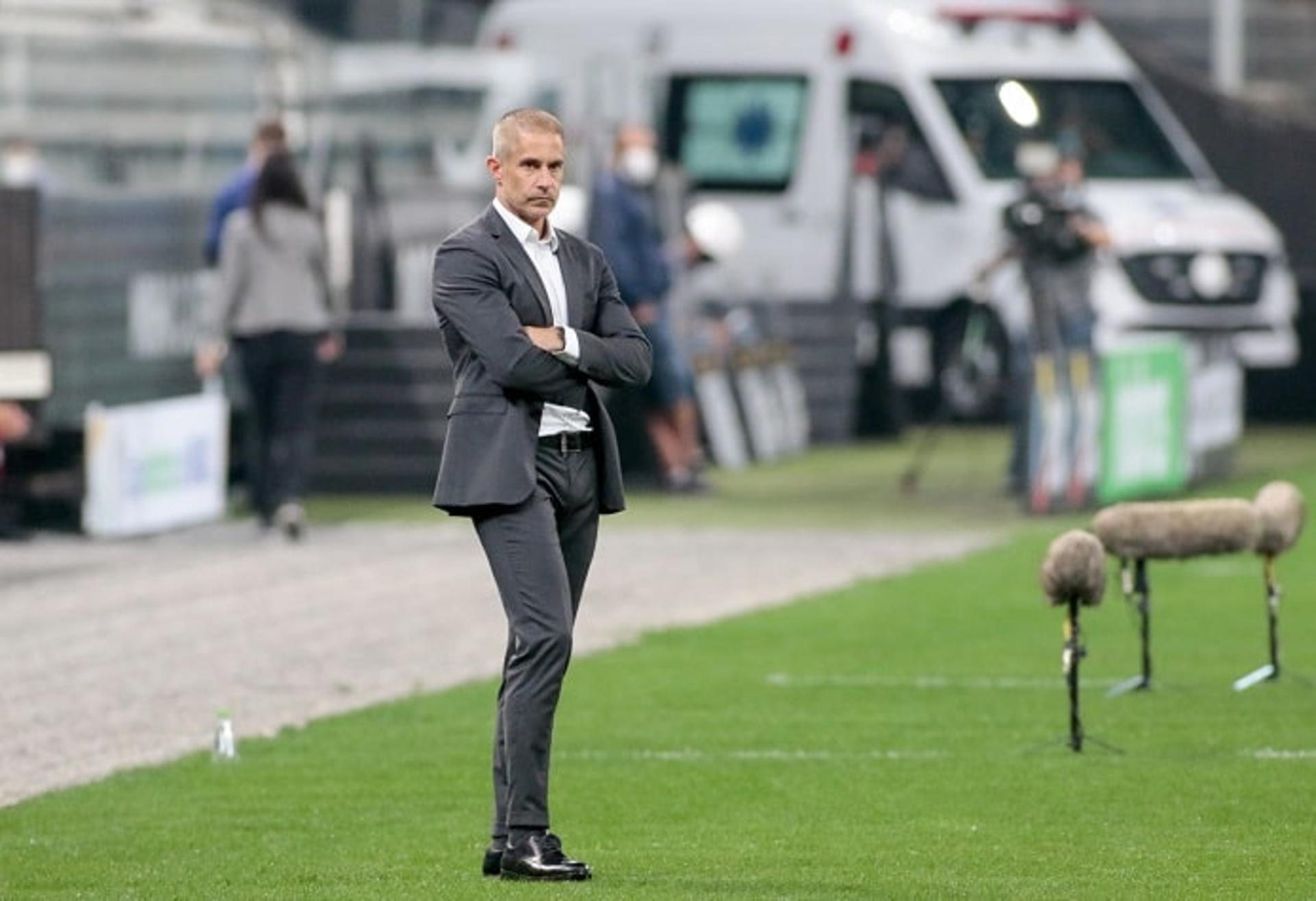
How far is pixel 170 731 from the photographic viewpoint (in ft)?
42.8

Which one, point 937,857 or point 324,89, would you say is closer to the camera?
point 937,857

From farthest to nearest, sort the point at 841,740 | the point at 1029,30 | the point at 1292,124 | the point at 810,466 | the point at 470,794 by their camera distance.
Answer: the point at 1292,124 → the point at 1029,30 → the point at 810,466 → the point at 841,740 → the point at 470,794

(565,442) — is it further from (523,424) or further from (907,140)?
(907,140)

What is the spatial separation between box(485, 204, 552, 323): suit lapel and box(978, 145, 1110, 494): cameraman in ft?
43.5

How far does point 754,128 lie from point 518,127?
20.4 m

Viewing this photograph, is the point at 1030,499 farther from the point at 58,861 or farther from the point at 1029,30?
the point at 58,861

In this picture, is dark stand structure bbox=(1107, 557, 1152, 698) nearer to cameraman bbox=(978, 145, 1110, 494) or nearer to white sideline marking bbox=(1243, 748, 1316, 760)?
white sideline marking bbox=(1243, 748, 1316, 760)

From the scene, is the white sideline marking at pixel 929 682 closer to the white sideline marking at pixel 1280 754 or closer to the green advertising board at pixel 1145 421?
the white sideline marking at pixel 1280 754

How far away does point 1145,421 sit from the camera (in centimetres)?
2317

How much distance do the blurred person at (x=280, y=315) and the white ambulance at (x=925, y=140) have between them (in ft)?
24.9

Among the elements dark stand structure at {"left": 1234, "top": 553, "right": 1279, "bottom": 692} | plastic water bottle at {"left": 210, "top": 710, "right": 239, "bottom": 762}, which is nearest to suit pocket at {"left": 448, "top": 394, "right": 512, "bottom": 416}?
plastic water bottle at {"left": 210, "top": 710, "right": 239, "bottom": 762}

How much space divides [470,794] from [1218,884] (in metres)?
2.73

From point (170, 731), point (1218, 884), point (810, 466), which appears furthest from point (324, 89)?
point (1218, 884)

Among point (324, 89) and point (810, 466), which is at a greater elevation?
point (324, 89)
